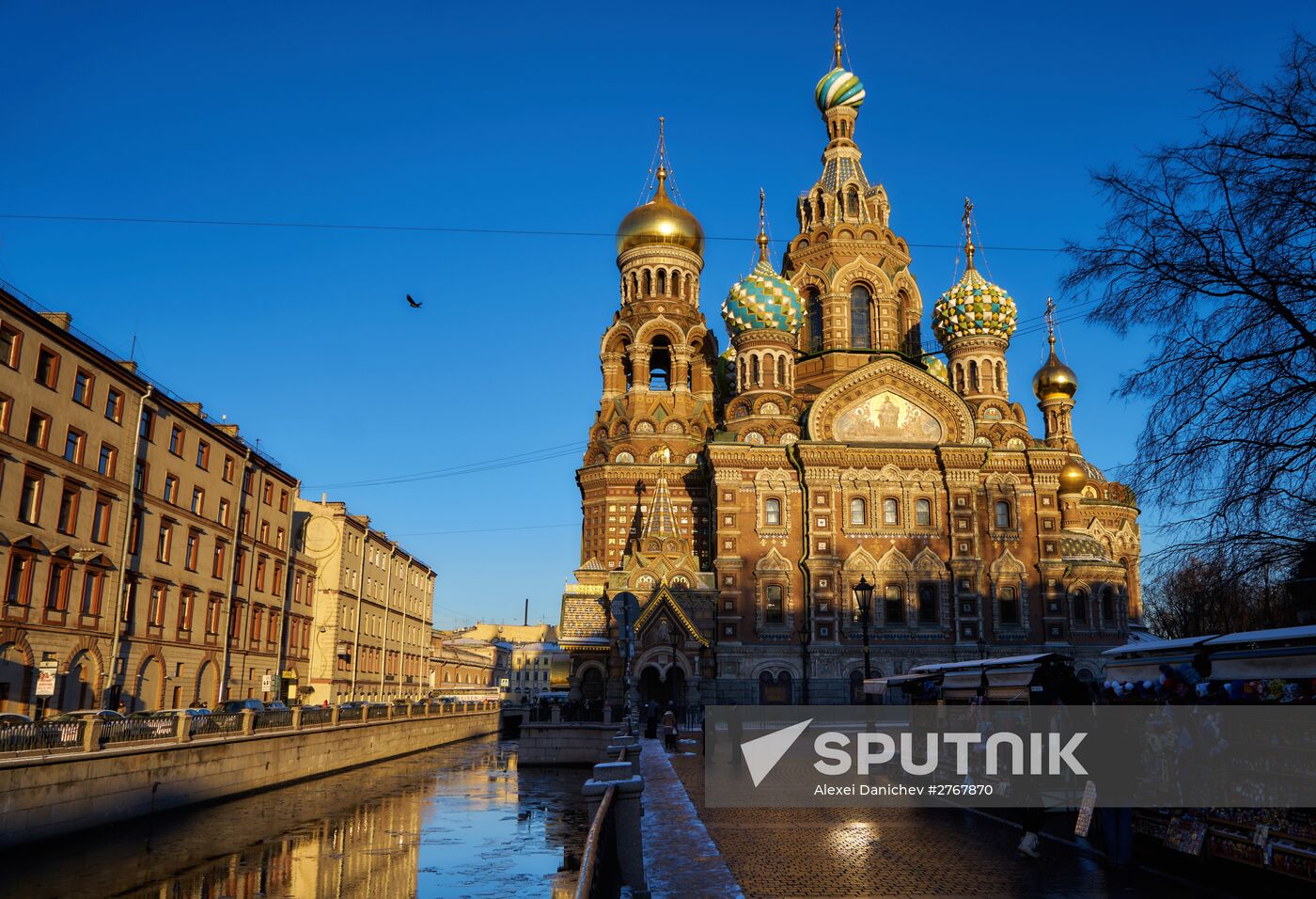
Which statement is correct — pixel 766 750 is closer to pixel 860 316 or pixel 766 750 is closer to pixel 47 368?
pixel 47 368

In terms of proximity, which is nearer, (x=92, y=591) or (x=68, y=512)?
(x=68, y=512)

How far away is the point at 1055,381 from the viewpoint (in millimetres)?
57781

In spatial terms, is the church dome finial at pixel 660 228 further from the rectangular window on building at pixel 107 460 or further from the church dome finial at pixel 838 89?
the rectangular window on building at pixel 107 460

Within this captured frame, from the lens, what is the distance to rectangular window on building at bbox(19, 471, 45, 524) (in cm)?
2783

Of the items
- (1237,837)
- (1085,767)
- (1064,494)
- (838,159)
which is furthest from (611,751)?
(838,159)

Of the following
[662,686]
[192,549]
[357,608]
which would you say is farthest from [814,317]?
[192,549]

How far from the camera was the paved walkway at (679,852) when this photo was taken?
34.3 feet

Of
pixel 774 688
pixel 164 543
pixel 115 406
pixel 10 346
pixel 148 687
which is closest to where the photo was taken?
pixel 10 346

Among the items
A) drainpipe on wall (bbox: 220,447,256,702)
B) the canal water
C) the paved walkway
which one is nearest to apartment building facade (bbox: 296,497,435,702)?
drainpipe on wall (bbox: 220,447,256,702)

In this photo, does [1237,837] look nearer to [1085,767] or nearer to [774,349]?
[1085,767]

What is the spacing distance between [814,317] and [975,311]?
914 cm

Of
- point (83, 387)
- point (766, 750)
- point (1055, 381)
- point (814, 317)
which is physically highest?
point (814, 317)

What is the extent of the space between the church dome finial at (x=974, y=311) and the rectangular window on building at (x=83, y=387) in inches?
1575

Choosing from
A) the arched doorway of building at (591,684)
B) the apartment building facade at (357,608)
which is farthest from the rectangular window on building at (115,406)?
the arched doorway of building at (591,684)
